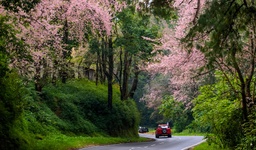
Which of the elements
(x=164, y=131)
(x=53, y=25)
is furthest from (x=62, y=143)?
(x=164, y=131)

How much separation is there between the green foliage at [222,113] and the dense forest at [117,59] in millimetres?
38

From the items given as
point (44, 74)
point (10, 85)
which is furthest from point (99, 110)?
point (10, 85)

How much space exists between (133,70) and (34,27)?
805 inches

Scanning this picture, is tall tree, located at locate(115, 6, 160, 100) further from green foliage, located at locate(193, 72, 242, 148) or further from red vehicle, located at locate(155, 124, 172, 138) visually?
green foliage, located at locate(193, 72, 242, 148)

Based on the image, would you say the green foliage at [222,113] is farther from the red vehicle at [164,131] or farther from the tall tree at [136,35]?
the red vehicle at [164,131]

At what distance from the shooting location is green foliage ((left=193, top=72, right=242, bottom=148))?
14.6 metres

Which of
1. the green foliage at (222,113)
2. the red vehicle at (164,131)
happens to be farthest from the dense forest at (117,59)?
the red vehicle at (164,131)

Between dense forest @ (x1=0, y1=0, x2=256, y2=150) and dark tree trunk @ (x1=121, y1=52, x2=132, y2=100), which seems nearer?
dense forest @ (x1=0, y1=0, x2=256, y2=150)

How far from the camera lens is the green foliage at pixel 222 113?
1459cm

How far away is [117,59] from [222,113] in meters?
23.7

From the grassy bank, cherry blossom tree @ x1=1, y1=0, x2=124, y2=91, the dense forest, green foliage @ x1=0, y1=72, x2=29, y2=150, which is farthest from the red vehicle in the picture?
green foliage @ x1=0, y1=72, x2=29, y2=150

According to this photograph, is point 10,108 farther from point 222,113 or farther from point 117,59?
point 117,59

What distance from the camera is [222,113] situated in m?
14.9

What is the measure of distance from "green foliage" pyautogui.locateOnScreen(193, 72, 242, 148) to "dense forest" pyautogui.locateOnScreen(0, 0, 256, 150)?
0.13ft
